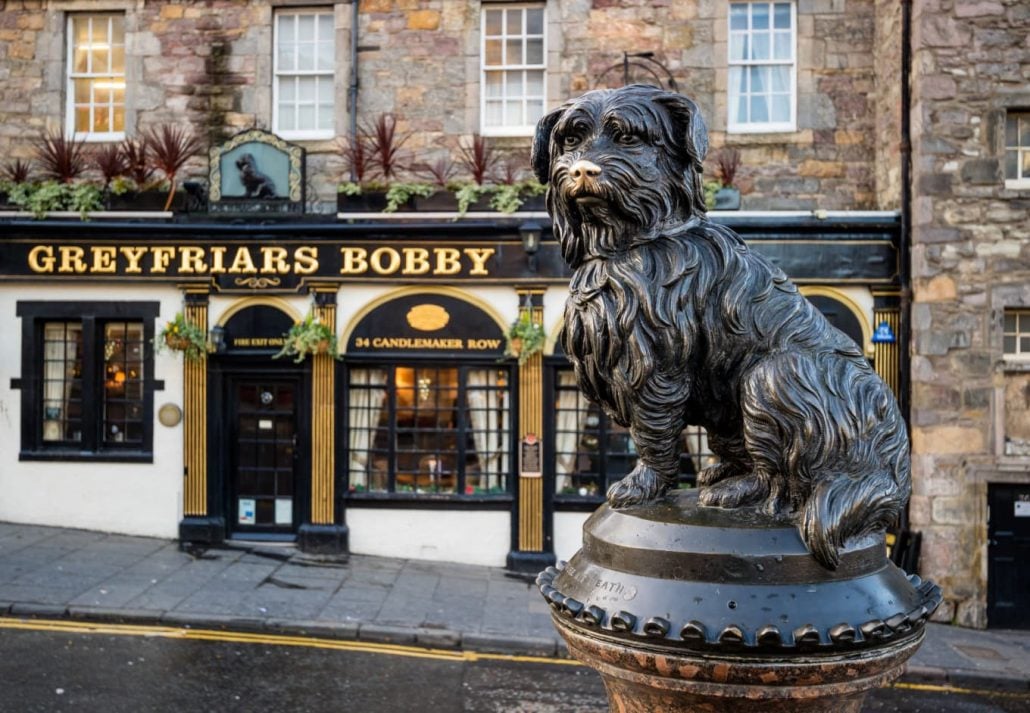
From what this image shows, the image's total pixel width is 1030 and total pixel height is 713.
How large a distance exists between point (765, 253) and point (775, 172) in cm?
143

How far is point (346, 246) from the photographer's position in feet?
40.8

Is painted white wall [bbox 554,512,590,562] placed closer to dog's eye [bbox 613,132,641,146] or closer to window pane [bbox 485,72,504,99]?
window pane [bbox 485,72,504,99]

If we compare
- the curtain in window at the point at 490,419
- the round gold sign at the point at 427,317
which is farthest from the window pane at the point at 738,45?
the curtain in window at the point at 490,419

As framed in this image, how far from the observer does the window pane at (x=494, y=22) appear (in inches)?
519

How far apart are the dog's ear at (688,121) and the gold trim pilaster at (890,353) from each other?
9776 mm

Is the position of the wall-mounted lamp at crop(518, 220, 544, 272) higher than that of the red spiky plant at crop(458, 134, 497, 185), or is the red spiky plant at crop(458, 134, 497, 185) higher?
the red spiky plant at crop(458, 134, 497, 185)

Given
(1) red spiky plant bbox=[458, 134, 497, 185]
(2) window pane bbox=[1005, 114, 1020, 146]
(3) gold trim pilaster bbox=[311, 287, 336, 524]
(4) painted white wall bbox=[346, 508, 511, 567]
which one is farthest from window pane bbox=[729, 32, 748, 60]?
(4) painted white wall bbox=[346, 508, 511, 567]

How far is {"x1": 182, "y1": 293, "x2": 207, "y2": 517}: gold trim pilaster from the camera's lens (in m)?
12.6

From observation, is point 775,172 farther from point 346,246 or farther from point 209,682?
point 209,682

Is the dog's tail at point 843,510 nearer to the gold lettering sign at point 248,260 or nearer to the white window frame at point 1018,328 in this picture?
the white window frame at point 1018,328

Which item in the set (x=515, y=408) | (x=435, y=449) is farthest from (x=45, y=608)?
(x=515, y=408)

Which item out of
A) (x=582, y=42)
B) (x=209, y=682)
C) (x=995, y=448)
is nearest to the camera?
(x=209, y=682)

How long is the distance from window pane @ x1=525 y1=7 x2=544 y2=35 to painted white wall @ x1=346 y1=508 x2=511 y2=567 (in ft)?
22.3

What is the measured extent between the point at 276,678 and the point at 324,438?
481 centimetres
